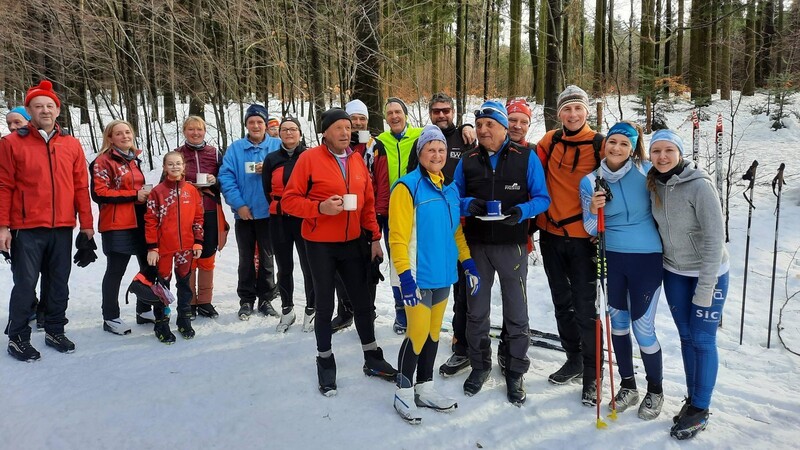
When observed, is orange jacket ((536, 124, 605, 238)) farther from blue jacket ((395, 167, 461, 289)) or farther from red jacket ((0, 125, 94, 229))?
red jacket ((0, 125, 94, 229))

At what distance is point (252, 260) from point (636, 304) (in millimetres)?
3950

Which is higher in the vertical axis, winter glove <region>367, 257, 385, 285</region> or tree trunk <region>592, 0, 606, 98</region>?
tree trunk <region>592, 0, 606, 98</region>

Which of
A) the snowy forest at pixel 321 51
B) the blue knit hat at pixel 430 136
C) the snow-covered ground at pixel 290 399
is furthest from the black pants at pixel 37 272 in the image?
the snowy forest at pixel 321 51

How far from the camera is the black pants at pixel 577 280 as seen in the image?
372 centimetres

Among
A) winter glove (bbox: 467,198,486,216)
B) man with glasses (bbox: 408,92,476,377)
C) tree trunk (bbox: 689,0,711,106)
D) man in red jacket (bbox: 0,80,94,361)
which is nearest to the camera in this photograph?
winter glove (bbox: 467,198,486,216)

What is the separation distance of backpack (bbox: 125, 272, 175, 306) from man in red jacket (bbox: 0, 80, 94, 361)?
649 mm

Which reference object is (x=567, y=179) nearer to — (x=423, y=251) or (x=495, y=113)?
(x=495, y=113)

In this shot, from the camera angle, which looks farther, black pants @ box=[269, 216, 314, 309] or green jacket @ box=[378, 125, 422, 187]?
black pants @ box=[269, 216, 314, 309]

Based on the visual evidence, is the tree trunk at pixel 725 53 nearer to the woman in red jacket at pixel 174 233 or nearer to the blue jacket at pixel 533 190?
the blue jacket at pixel 533 190

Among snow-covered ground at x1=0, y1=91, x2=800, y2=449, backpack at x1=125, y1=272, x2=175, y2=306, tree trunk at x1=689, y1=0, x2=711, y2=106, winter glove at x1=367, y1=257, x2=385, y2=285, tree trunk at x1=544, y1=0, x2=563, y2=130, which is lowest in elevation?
snow-covered ground at x1=0, y1=91, x2=800, y2=449

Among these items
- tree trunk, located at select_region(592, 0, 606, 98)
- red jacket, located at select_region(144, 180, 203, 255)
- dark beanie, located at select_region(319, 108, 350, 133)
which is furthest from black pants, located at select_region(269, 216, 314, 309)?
tree trunk, located at select_region(592, 0, 606, 98)

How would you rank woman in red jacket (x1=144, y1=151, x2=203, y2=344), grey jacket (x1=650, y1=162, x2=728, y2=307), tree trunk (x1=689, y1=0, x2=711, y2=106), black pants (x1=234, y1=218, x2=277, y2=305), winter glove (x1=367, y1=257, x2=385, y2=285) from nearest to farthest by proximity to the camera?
1. grey jacket (x1=650, y1=162, x2=728, y2=307)
2. winter glove (x1=367, y1=257, x2=385, y2=285)
3. woman in red jacket (x1=144, y1=151, x2=203, y2=344)
4. black pants (x1=234, y1=218, x2=277, y2=305)
5. tree trunk (x1=689, y1=0, x2=711, y2=106)

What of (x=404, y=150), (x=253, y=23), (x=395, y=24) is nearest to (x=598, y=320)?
(x=404, y=150)

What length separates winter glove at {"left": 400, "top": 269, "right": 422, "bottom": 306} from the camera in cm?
321
